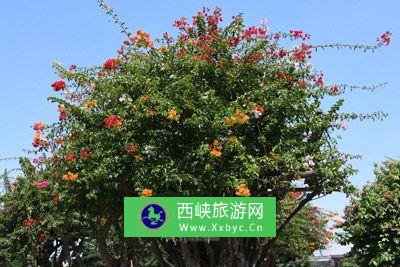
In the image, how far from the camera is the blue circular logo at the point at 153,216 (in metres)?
10.2

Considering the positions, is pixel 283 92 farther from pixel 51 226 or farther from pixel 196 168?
pixel 51 226

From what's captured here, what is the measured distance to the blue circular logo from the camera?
1022cm

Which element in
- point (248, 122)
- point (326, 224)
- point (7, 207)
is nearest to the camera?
point (248, 122)

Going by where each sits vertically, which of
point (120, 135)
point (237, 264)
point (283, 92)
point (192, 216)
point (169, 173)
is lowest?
point (237, 264)

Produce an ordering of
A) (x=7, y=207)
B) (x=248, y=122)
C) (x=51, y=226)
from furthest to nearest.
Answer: (x=7, y=207)
(x=51, y=226)
(x=248, y=122)

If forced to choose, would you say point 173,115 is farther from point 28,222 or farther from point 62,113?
point 28,222

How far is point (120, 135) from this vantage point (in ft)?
34.9

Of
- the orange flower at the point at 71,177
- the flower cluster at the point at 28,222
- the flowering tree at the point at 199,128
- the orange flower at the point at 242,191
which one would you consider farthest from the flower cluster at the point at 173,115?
the flower cluster at the point at 28,222

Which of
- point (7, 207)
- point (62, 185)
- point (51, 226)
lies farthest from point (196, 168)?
point (7, 207)

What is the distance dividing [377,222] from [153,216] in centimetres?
545

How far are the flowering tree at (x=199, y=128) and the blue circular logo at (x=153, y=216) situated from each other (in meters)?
0.28

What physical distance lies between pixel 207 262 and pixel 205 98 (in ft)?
11.7

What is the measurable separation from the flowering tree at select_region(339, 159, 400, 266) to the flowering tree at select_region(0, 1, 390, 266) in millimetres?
2001

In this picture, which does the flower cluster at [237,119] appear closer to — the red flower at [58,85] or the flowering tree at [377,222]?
the red flower at [58,85]
